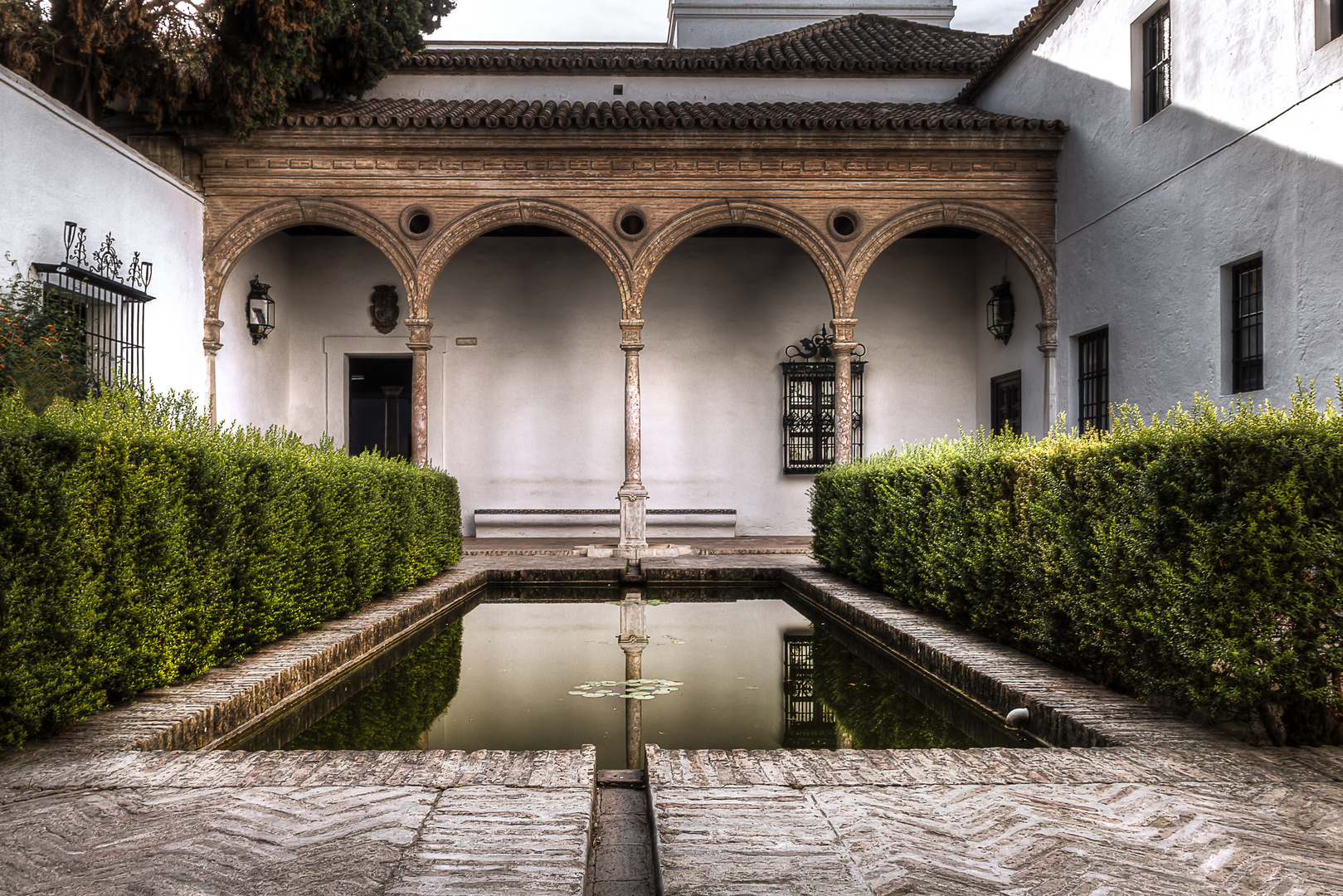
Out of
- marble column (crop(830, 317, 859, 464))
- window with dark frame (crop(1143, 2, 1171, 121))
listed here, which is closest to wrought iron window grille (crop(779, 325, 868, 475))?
marble column (crop(830, 317, 859, 464))

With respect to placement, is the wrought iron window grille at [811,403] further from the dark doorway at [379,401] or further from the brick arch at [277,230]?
the dark doorway at [379,401]

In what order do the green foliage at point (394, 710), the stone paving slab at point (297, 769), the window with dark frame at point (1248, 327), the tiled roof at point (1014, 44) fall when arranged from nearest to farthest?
1. the stone paving slab at point (297, 769)
2. the green foliage at point (394, 710)
3. the window with dark frame at point (1248, 327)
4. the tiled roof at point (1014, 44)

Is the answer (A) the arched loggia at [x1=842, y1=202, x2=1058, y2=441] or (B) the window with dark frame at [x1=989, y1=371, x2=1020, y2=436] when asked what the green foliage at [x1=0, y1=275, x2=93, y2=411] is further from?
(B) the window with dark frame at [x1=989, y1=371, x2=1020, y2=436]

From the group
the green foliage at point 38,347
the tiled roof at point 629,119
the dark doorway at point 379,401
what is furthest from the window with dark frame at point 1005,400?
the green foliage at point 38,347

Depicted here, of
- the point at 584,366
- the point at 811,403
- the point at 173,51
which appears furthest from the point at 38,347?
the point at 811,403

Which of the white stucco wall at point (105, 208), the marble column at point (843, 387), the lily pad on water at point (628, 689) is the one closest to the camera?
the lily pad on water at point (628, 689)

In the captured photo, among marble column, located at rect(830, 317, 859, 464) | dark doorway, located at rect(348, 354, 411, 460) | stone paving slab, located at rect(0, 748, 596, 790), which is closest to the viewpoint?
stone paving slab, located at rect(0, 748, 596, 790)

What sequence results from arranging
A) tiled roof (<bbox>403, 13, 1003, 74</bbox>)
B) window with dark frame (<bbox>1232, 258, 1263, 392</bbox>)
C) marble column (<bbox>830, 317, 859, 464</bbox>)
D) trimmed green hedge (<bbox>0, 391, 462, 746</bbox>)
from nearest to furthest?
trimmed green hedge (<bbox>0, 391, 462, 746</bbox>) → window with dark frame (<bbox>1232, 258, 1263, 392</bbox>) → marble column (<bbox>830, 317, 859, 464</bbox>) → tiled roof (<bbox>403, 13, 1003, 74</bbox>)

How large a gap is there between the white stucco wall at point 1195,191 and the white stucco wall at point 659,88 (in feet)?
7.48

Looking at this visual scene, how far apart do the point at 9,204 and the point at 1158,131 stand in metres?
9.71

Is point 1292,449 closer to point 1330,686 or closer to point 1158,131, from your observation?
point 1330,686

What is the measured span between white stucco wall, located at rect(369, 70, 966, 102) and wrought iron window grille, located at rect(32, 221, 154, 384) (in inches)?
205

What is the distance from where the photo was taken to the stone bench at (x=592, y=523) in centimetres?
1252

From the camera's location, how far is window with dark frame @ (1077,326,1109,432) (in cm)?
1006
